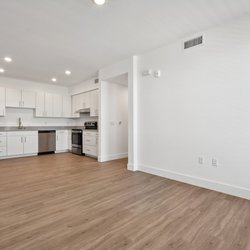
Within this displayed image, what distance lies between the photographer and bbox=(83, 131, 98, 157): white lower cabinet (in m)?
5.31

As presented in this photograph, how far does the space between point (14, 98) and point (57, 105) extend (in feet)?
4.61

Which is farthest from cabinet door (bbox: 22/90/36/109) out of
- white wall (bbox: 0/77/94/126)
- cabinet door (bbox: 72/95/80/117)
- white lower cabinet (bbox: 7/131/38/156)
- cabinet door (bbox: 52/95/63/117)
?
cabinet door (bbox: 72/95/80/117)

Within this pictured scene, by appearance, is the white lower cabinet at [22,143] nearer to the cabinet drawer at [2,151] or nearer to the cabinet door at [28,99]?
the cabinet drawer at [2,151]

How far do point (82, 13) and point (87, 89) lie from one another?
12.0 ft

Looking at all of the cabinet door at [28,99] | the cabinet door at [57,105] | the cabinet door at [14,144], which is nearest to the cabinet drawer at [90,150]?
the cabinet door at [57,105]

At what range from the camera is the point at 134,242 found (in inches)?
62.9

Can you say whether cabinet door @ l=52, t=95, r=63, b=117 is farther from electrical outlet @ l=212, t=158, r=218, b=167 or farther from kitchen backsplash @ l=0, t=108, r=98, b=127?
electrical outlet @ l=212, t=158, r=218, b=167

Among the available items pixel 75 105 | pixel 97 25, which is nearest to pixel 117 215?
pixel 97 25

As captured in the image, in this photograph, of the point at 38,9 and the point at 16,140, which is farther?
the point at 16,140

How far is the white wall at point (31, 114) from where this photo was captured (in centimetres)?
579

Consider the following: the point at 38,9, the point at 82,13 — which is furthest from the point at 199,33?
the point at 38,9

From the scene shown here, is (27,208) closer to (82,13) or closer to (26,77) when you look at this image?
(82,13)

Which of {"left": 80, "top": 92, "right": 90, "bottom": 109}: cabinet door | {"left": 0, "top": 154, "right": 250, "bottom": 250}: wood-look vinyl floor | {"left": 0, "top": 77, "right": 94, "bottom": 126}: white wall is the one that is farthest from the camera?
{"left": 80, "top": 92, "right": 90, "bottom": 109}: cabinet door

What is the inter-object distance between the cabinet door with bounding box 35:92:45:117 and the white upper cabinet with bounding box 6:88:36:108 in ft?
0.42
